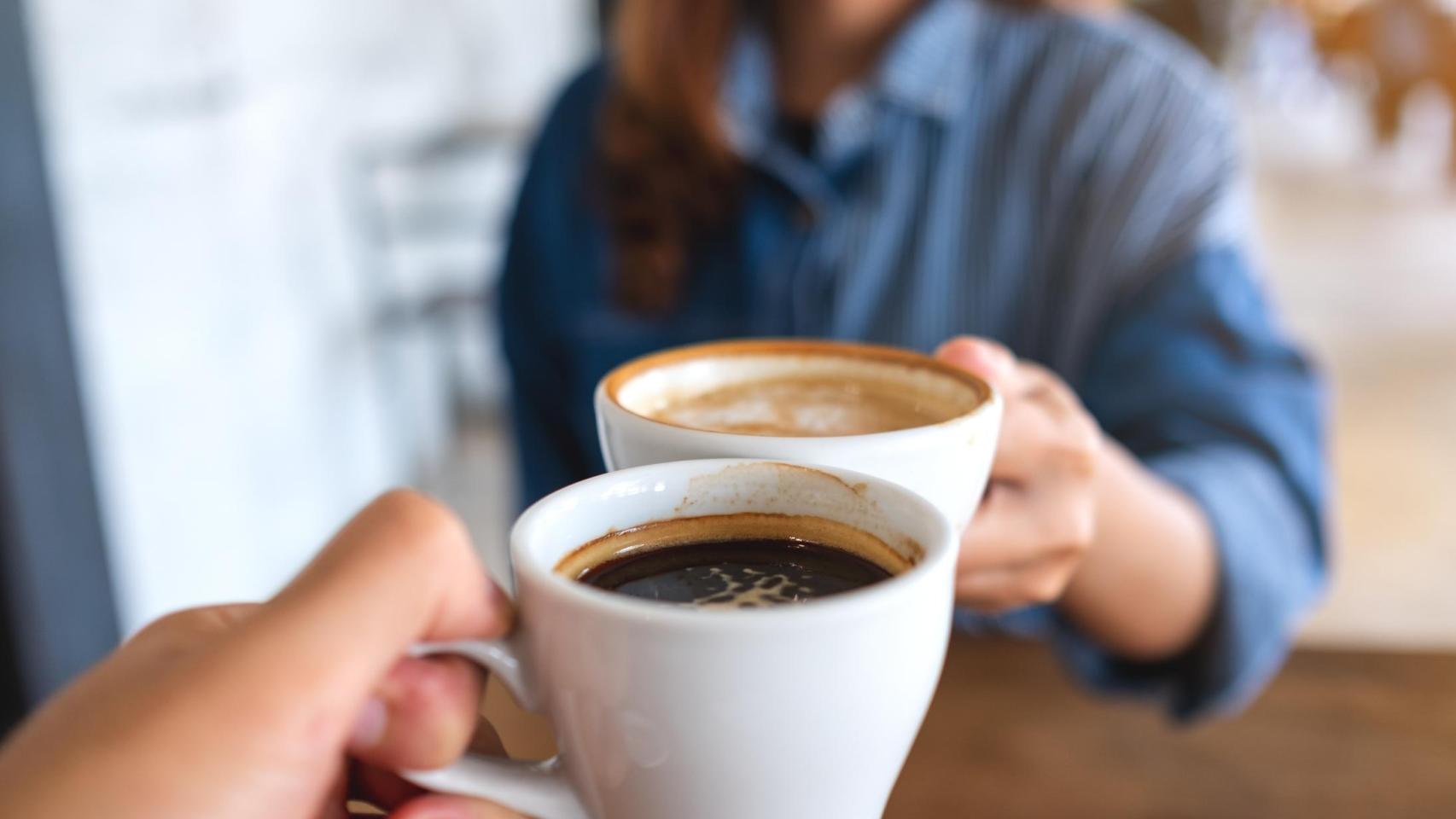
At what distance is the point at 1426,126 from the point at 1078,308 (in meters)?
7.45

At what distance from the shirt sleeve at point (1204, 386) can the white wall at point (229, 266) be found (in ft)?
3.62

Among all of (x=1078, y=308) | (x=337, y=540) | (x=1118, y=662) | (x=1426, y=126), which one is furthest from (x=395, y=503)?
(x=1426, y=126)

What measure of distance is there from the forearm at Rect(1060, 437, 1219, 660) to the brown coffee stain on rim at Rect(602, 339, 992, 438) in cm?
28

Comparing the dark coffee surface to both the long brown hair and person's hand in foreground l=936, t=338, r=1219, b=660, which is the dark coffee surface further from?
the long brown hair

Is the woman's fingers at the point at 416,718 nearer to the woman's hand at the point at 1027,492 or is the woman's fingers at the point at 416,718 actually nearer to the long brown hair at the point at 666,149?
the woman's hand at the point at 1027,492

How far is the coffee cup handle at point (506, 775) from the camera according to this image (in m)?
0.34

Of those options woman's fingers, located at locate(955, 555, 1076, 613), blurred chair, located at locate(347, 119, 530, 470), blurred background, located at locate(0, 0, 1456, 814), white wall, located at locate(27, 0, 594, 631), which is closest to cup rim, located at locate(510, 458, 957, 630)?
woman's fingers, located at locate(955, 555, 1076, 613)

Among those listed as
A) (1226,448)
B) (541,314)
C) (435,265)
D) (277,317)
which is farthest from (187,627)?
(435,265)

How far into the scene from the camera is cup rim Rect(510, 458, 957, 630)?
0.28 metres

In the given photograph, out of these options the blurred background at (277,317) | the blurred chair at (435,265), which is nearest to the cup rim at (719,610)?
the blurred background at (277,317)

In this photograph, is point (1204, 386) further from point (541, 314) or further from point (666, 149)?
point (541, 314)

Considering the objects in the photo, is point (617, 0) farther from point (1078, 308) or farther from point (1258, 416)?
point (1258, 416)

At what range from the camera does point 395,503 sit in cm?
36

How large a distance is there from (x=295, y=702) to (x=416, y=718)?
0.13 feet
